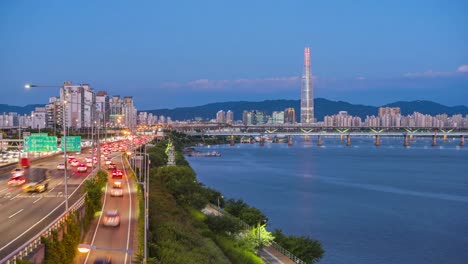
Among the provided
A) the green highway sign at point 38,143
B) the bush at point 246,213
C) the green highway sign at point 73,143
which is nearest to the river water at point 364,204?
the bush at point 246,213

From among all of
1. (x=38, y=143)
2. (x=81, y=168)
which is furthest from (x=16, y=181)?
(x=81, y=168)

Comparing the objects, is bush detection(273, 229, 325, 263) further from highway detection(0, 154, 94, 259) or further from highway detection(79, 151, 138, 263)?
highway detection(0, 154, 94, 259)

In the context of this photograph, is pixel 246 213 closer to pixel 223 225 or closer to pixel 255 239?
pixel 223 225

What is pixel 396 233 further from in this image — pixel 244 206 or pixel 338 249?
pixel 244 206

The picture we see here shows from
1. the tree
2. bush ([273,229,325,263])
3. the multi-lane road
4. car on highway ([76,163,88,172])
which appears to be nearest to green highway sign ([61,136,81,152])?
car on highway ([76,163,88,172])

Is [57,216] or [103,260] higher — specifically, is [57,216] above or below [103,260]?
above

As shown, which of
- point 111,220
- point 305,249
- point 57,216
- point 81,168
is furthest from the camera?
point 81,168
